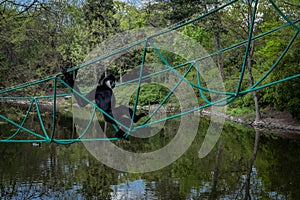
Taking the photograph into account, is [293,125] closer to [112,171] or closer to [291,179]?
[291,179]

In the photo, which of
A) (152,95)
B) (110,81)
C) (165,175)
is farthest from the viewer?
(152,95)

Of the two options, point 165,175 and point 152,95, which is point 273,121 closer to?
point 165,175

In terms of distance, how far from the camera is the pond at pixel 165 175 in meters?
7.18

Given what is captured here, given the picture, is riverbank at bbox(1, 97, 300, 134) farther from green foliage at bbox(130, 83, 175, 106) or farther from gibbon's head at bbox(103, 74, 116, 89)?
gibbon's head at bbox(103, 74, 116, 89)

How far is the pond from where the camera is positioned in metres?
7.18

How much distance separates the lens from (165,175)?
28.2 feet

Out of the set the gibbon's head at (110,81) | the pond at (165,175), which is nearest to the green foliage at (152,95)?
the pond at (165,175)

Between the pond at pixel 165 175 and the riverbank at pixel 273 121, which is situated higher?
the riverbank at pixel 273 121

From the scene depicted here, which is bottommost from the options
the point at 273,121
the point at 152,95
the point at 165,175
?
the point at 165,175

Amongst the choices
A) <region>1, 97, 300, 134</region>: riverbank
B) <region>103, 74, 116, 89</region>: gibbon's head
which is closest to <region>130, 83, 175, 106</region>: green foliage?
<region>1, 97, 300, 134</region>: riverbank

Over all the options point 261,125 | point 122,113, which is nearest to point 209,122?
point 261,125

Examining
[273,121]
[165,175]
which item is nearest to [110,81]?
[165,175]

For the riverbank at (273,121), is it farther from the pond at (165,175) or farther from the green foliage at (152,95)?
the green foliage at (152,95)

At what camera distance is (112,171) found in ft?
29.7
